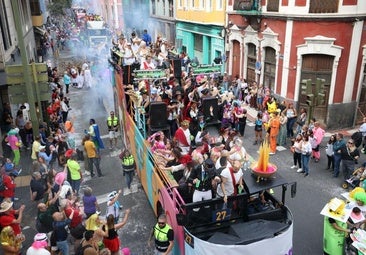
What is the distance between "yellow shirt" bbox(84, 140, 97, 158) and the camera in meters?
10.9

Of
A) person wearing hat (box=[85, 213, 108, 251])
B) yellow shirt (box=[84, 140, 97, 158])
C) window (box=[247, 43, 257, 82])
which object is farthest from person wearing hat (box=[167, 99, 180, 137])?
window (box=[247, 43, 257, 82])

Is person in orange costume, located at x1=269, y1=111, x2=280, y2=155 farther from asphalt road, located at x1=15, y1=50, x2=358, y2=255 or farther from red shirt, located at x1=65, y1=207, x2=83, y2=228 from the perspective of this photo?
red shirt, located at x1=65, y1=207, x2=83, y2=228

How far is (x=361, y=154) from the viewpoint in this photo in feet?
42.7

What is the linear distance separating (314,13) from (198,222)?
1183cm

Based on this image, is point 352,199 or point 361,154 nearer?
point 352,199

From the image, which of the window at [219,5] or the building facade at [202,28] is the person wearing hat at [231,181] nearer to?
the building facade at [202,28]

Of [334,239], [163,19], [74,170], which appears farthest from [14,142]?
[163,19]

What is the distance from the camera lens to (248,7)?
18.5 metres

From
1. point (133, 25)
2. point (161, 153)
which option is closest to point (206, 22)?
point (161, 153)

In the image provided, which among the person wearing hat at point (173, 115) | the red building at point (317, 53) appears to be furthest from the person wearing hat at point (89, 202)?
the red building at point (317, 53)

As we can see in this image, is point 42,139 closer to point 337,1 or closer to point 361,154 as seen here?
point 361,154

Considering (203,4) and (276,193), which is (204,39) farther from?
(276,193)

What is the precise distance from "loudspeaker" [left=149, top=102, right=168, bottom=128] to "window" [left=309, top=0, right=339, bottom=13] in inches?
344

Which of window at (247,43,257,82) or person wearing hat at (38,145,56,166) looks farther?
window at (247,43,257,82)
